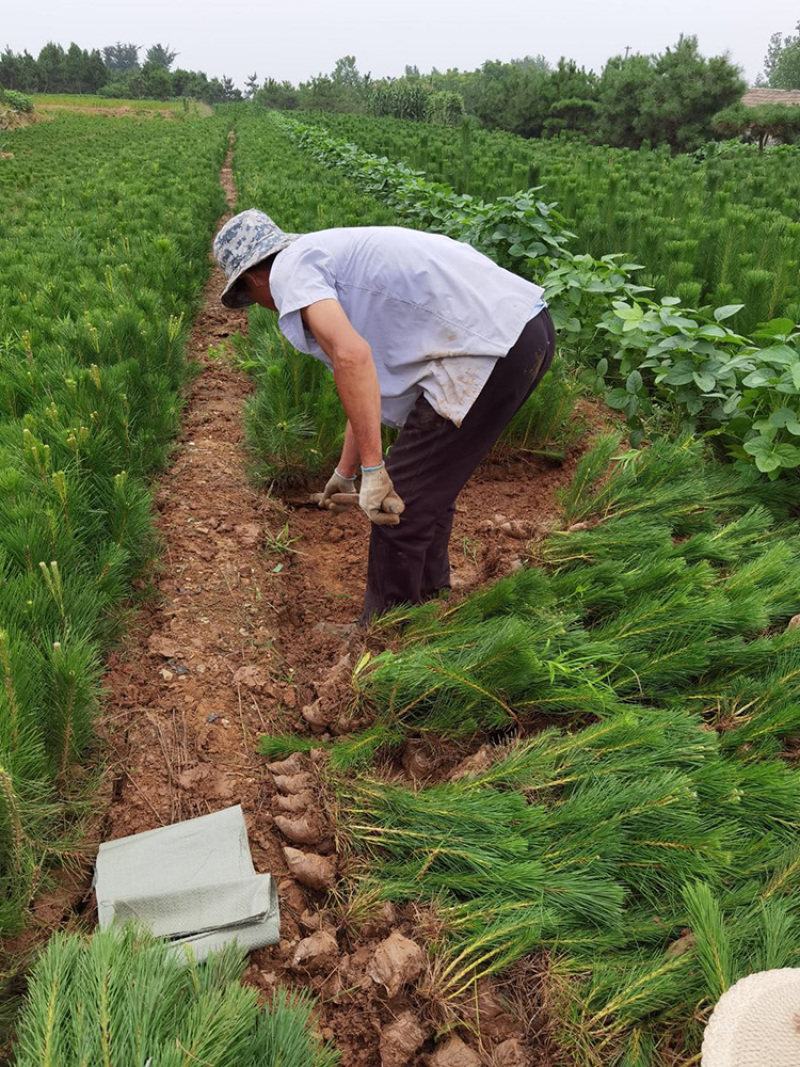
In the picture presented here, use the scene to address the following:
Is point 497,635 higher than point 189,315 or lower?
lower

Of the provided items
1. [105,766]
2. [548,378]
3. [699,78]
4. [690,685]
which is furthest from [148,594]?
[699,78]

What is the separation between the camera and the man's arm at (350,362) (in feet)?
5.74

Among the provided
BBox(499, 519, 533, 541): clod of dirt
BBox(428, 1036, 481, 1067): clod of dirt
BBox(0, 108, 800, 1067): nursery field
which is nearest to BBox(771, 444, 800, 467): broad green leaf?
BBox(0, 108, 800, 1067): nursery field

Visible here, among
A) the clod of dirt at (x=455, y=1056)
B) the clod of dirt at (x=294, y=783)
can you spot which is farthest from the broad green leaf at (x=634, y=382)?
the clod of dirt at (x=455, y=1056)

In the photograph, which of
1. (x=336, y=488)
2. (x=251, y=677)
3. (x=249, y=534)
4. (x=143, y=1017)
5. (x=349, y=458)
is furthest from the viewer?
(x=249, y=534)

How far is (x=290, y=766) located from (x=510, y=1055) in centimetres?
79

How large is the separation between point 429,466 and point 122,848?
4.40 feet

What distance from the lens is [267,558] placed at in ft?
9.36

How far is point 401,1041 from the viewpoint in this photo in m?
1.20

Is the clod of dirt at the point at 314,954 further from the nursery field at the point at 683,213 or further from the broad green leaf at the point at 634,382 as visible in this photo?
the nursery field at the point at 683,213

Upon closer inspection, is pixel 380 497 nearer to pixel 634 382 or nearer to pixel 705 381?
pixel 705 381

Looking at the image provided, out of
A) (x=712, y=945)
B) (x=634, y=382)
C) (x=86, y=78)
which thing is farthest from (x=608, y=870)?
(x=86, y=78)

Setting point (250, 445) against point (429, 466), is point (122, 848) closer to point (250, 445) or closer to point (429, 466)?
point (429, 466)

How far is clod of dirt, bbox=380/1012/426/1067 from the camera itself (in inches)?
46.9
